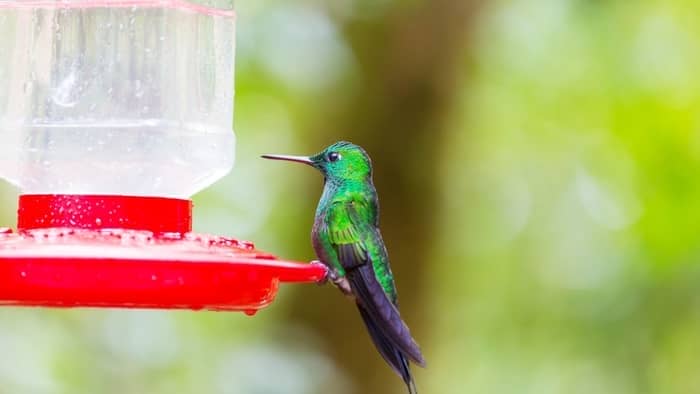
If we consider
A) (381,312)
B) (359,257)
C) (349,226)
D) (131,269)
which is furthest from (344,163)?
(131,269)

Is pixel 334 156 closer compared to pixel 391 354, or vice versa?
pixel 391 354

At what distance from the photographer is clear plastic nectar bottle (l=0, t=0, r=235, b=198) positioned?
12.0 feet

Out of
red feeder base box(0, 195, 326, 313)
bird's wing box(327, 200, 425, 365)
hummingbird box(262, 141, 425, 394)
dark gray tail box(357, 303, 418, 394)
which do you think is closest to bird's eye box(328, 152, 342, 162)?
hummingbird box(262, 141, 425, 394)

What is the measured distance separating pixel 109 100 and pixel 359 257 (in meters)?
0.93

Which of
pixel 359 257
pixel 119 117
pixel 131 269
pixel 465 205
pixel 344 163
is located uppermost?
pixel 119 117

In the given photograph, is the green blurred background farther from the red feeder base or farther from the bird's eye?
the red feeder base

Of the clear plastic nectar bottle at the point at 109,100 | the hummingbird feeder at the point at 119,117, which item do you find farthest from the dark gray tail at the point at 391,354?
the clear plastic nectar bottle at the point at 109,100

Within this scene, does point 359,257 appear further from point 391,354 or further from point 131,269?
point 131,269

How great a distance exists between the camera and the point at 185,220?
3.12m

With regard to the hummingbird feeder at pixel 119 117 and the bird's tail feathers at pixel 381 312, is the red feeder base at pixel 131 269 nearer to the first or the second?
the hummingbird feeder at pixel 119 117

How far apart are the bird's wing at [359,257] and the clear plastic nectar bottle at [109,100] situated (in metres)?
0.42

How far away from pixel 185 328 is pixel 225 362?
0.37m

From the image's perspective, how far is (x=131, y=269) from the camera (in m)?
2.59

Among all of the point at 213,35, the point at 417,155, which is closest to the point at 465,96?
the point at 417,155
